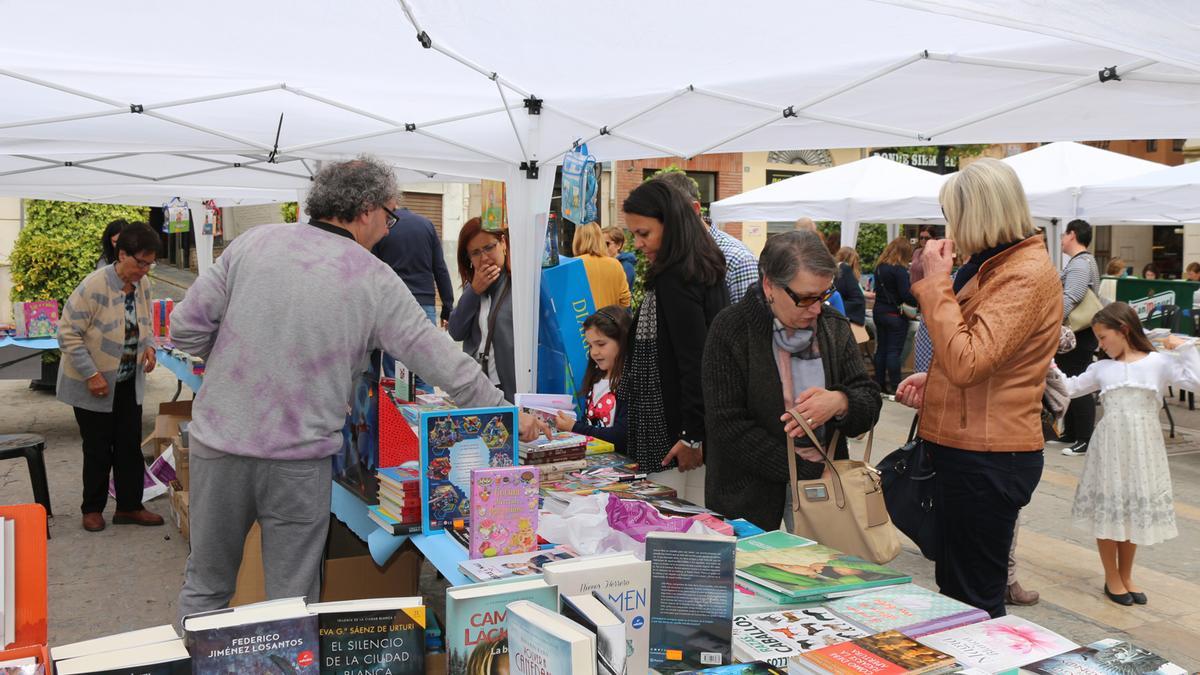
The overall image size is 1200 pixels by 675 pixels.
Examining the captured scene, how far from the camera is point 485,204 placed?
5520 millimetres

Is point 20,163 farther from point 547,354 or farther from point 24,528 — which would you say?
point 24,528

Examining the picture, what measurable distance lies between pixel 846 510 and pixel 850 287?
24.3 feet

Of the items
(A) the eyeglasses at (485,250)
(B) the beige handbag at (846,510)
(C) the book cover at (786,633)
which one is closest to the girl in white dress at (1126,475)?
(B) the beige handbag at (846,510)

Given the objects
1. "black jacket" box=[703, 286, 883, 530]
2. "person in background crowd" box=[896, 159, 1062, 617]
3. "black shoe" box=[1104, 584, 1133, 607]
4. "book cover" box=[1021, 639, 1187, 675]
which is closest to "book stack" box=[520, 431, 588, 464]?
"black jacket" box=[703, 286, 883, 530]

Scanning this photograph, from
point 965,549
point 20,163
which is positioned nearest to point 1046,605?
point 965,549

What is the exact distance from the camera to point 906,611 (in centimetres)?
213

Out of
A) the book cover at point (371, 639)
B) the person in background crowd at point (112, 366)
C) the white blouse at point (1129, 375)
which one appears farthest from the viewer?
the person in background crowd at point (112, 366)

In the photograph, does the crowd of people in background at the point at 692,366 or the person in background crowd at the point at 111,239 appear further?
the person in background crowd at the point at 111,239

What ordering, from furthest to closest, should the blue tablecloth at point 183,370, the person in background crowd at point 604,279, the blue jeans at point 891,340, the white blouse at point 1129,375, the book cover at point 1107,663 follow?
the blue jeans at point 891,340 → the blue tablecloth at point 183,370 → the person in background crowd at point 604,279 → the white blouse at point 1129,375 → the book cover at point 1107,663

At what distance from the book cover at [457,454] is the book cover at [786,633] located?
99 centimetres

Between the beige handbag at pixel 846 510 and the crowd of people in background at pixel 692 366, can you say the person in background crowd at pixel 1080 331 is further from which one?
the beige handbag at pixel 846 510

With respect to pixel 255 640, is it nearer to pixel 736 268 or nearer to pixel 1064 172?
pixel 736 268

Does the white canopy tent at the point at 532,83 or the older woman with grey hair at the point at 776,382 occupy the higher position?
the white canopy tent at the point at 532,83

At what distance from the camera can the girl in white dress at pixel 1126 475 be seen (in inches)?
171
